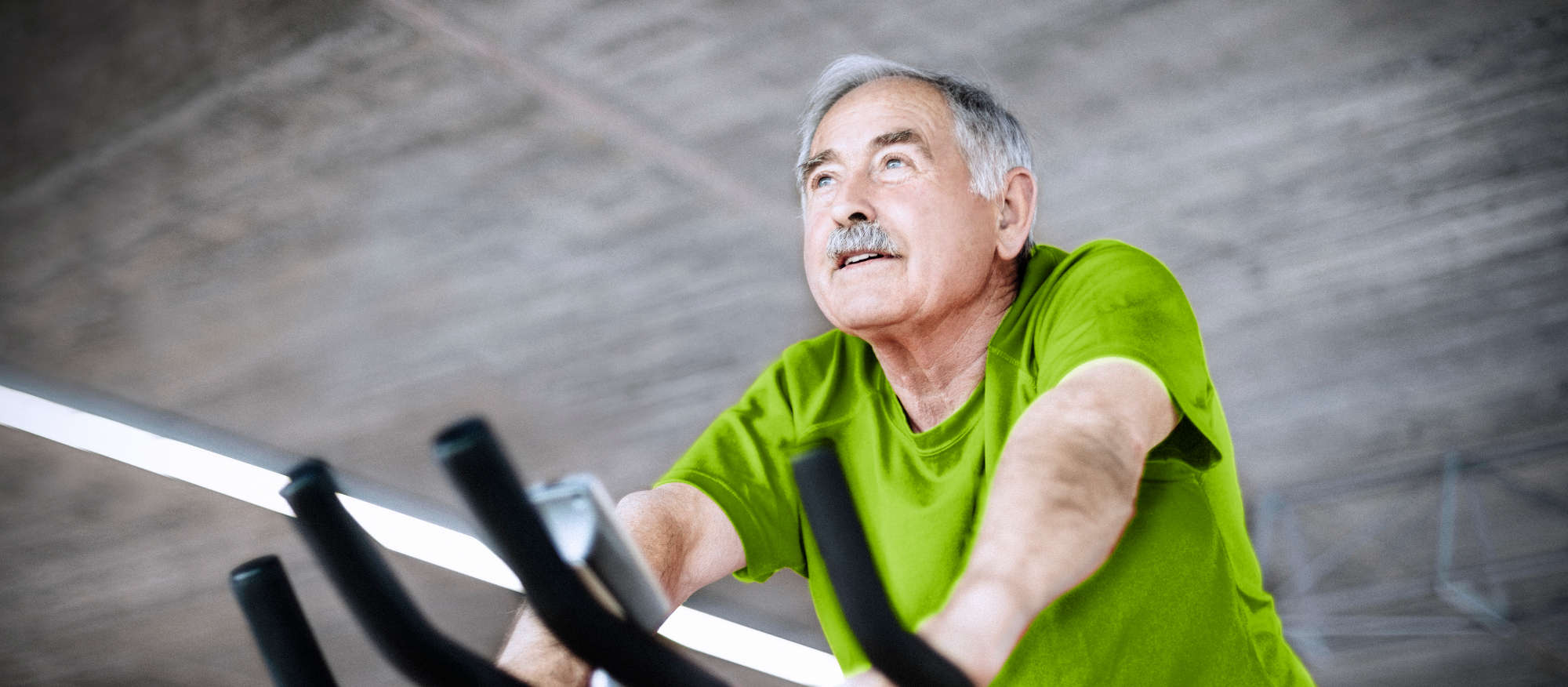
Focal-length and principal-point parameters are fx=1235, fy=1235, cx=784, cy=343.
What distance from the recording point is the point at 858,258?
4.81 ft

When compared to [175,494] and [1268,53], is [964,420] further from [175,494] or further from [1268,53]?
[175,494]

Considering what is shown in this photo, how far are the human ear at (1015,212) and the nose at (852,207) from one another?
0.20 metres

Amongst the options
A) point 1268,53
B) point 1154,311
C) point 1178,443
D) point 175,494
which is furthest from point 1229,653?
point 175,494

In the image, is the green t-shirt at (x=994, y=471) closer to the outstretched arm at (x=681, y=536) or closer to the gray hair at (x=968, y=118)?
the outstretched arm at (x=681, y=536)

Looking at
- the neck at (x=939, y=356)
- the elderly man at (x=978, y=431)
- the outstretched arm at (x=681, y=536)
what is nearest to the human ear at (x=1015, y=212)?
the elderly man at (x=978, y=431)

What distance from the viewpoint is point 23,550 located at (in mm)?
5477

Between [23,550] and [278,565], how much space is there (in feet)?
18.7

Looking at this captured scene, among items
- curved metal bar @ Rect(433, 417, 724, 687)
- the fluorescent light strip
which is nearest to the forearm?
curved metal bar @ Rect(433, 417, 724, 687)

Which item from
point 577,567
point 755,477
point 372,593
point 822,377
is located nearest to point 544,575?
point 577,567

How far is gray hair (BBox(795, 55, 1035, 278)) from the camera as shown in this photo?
162cm

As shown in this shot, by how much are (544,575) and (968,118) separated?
1.15 meters

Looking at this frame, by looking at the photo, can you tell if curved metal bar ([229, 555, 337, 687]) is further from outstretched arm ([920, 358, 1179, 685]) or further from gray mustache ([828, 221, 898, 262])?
gray mustache ([828, 221, 898, 262])

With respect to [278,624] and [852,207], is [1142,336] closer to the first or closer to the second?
[852,207]

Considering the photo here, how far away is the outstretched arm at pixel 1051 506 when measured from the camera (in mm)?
693
